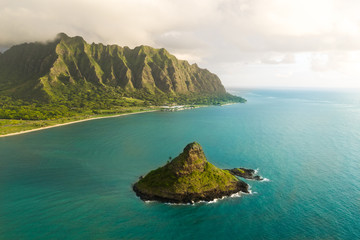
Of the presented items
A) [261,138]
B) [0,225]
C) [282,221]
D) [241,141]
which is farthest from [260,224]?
[261,138]

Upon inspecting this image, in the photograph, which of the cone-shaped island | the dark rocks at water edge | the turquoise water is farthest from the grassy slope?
the dark rocks at water edge

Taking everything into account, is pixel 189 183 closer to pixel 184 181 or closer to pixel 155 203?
pixel 184 181

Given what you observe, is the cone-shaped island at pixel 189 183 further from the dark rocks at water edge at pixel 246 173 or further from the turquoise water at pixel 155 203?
the dark rocks at water edge at pixel 246 173

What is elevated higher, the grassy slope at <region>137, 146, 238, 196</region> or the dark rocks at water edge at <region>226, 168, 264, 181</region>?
the grassy slope at <region>137, 146, 238, 196</region>

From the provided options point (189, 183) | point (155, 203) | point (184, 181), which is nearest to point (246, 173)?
point (189, 183)

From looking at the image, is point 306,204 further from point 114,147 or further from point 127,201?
point 114,147

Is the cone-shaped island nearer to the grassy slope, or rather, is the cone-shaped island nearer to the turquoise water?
the grassy slope
